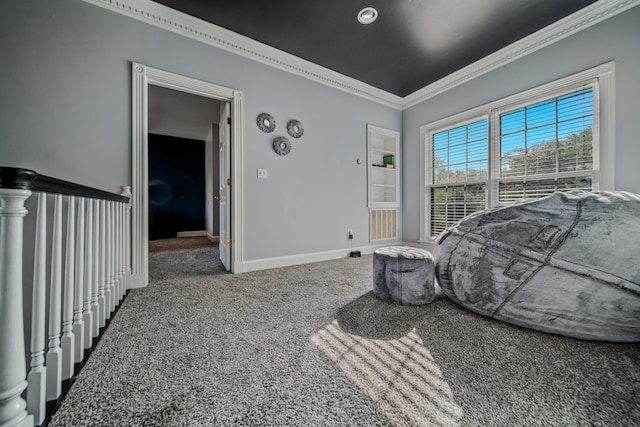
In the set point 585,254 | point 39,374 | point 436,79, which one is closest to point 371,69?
point 436,79

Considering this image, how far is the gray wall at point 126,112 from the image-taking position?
189cm

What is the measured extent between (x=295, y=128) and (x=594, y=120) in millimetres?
3144

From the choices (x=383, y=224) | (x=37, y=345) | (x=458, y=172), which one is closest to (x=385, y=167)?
(x=383, y=224)

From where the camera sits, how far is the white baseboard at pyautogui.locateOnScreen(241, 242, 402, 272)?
9.31ft

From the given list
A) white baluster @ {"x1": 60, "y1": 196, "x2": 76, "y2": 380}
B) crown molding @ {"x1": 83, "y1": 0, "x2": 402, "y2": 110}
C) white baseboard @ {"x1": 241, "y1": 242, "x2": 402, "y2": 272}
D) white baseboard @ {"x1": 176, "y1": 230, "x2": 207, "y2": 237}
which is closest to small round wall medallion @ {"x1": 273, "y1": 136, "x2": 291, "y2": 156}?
crown molding @ {"x1": 83, "y1": 0, "x2": 402, "y2": 110}

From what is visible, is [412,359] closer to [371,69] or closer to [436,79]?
[371,69]

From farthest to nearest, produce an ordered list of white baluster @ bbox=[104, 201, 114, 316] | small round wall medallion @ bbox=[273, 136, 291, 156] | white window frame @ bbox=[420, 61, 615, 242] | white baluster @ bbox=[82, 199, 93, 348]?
1. small round wall medallion @ bbox=[273, 136, 291, 156]
2. white window frame @ bbox=[420, 61, 615, 242]
3. white baluster @ bbox=[104, 201, 114, 316]
4. white baluster @ bbox=[82, 199, 93, 348]

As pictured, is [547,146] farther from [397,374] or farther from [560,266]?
[397,374]

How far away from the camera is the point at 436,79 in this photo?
141 inches

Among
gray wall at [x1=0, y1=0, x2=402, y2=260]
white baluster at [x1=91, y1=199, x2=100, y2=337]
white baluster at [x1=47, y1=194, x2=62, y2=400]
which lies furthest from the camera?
gray wall at [x1=0, y1=0, x2=402, y2=260]

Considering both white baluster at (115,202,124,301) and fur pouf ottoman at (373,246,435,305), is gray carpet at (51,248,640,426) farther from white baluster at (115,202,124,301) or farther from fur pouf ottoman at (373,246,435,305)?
white baluster at (115,202,124,301)

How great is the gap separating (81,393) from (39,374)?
0.88 ft

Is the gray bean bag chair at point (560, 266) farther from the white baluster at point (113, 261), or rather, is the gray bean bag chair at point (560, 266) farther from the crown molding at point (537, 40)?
the white baluster at point (113, 261)

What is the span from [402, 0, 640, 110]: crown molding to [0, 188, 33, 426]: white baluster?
14.0 feet
